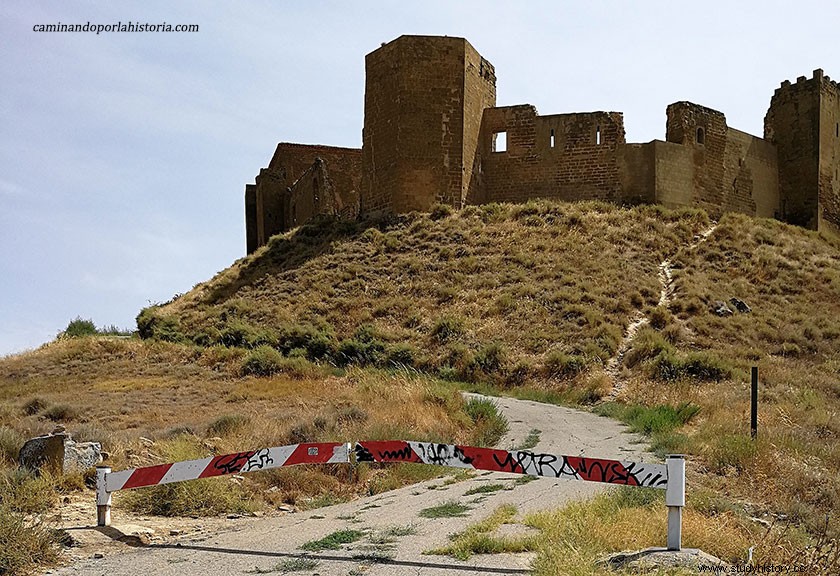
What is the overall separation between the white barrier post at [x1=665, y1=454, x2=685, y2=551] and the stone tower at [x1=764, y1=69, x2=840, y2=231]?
29737mm

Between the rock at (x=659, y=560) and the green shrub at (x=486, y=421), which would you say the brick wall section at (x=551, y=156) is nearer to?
the green shrub at (x=486, y=421)

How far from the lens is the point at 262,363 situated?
70.0ft

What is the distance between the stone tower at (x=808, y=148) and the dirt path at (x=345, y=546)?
2576 centimetres

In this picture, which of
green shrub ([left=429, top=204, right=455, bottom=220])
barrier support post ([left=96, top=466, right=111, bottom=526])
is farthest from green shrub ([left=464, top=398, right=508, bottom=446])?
green shrub ([left=429, top=204, right=455, bottom=220])

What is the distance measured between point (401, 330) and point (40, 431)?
12161mm

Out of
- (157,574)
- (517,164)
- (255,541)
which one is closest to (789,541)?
(255,541)

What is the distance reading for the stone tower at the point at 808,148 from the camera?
32094mm

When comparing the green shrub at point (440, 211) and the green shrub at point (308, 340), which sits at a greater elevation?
the green shrub at point (440, 211)

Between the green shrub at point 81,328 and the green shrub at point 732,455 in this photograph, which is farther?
the green shrub at point 81,328

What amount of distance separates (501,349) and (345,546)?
14.6 metres

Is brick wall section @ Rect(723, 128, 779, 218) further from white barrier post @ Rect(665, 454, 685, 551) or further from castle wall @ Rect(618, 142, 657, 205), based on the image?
white barrier post @ Rect(665, 454, 685, 551)

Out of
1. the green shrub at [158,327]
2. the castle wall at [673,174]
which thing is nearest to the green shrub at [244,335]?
the green shrub at [158,327]

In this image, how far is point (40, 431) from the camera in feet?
40.3

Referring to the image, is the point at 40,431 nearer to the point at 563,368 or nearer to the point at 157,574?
the point at 157,574
